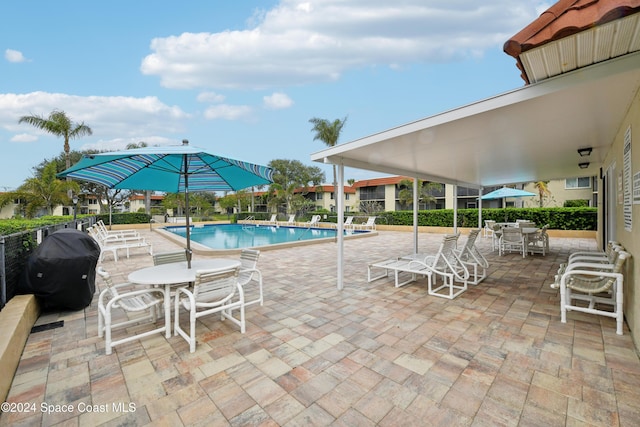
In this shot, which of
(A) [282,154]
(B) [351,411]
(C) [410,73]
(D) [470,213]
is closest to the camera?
(B) [351,411]

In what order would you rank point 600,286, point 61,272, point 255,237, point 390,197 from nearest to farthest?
point 600,286, point 61,272, point 255,237, point 390,197

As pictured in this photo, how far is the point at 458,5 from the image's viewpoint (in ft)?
24.0

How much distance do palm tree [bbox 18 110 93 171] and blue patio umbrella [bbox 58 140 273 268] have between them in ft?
67.9

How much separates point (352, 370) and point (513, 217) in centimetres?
1577

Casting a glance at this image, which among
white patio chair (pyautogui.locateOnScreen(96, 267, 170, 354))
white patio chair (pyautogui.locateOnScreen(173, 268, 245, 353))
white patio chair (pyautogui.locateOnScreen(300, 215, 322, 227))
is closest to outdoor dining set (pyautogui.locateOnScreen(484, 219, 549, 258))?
white patio chair (pyautogui.locateOnScreen(173, 268, 245, 353))

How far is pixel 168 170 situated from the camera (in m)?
4.26

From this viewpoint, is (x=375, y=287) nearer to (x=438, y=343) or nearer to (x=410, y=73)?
(x=438, y=343)

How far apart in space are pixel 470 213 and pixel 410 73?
26.4ft

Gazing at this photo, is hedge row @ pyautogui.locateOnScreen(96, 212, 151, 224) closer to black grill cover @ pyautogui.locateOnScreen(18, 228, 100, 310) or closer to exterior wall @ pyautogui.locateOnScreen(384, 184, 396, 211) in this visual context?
black grill cover @ pyautogui.locateOnScreen(18, 228, 100, 310)

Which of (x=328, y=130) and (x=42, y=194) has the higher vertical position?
(x=328, y=130)

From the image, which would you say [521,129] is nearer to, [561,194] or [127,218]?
[561,194]

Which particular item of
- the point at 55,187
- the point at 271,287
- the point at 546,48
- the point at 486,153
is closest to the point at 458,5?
the point at 486,153

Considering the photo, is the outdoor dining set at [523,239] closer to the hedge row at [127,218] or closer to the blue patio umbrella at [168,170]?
the blue patio umbrella at [168,170]

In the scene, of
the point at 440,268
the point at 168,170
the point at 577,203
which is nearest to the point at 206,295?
the point at 168,170
